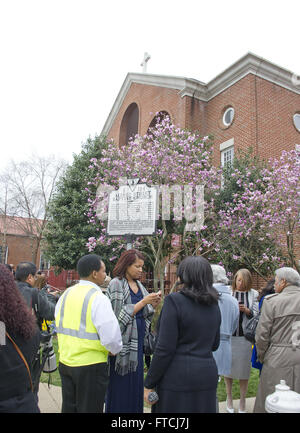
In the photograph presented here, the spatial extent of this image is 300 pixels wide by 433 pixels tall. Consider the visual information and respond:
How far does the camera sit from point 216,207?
42.3 feet

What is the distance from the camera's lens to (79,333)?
3096mm

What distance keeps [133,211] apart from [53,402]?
3858 millimetres

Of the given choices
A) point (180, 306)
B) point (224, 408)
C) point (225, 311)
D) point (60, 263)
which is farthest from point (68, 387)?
point (60, 263)

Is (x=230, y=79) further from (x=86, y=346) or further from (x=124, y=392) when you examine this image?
(x=86, y=346)

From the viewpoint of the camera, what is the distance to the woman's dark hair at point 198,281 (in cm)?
280

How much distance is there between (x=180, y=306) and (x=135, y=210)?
16.1ft

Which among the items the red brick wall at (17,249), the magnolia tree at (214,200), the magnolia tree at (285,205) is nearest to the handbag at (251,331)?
the magnolia tree at (285,205)

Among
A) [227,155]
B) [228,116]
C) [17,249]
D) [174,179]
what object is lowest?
[17,249]

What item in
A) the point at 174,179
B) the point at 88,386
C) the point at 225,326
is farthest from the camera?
the point at 174,179

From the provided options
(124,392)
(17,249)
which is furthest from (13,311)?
(17,249)

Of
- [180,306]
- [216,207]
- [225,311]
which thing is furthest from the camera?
[216,207]

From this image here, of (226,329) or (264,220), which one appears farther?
(264,220)

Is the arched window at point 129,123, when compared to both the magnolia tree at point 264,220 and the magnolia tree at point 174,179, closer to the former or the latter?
the magnolia tree at point 174,179
